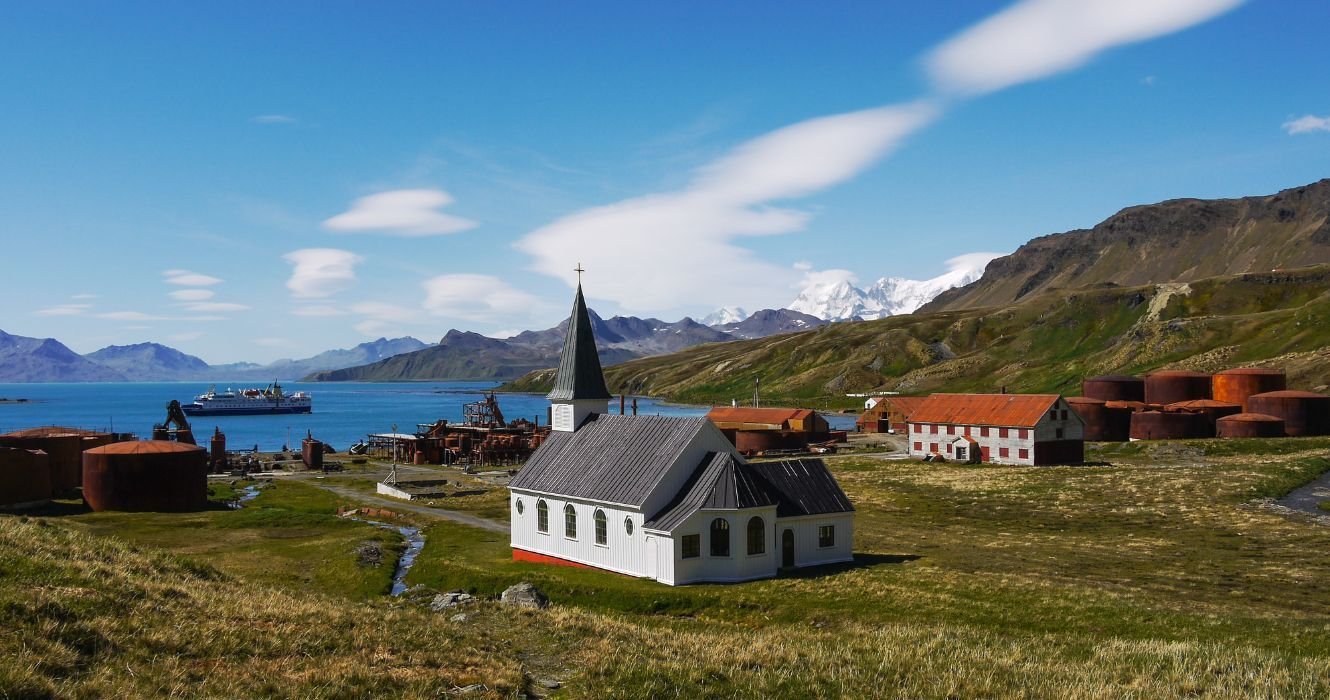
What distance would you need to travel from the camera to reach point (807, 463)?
4456 centimetres

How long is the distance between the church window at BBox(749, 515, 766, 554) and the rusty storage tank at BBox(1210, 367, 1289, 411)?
Answer: 101 m

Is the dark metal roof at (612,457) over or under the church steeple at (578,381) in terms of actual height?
under

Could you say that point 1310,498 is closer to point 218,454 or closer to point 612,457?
point 612,457

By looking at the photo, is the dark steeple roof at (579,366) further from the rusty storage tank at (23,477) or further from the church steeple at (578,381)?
the rusty storage tank at (23,477)

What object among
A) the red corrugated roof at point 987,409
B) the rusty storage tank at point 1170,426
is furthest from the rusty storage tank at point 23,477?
the rusty storage tank at point 1170,426

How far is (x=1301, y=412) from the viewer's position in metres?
106

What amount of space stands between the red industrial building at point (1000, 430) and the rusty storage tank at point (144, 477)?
69.7 m

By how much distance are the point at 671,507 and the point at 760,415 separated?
88.9 m

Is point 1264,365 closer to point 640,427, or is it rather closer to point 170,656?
point 640,427

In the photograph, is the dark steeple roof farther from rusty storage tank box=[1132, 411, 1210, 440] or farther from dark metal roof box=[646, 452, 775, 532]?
rusty storage tank box=[1132, 411, 1210, 440]

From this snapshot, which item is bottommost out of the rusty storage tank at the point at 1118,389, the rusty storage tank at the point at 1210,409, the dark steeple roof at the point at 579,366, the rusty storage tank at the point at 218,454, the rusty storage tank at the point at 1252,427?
the rusty storage tank at the point at 218,454

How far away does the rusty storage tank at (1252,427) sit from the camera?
102 meters

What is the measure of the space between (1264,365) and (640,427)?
504 feet

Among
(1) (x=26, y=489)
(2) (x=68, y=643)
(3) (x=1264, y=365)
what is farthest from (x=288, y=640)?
(3) (x=1264, y=365)
